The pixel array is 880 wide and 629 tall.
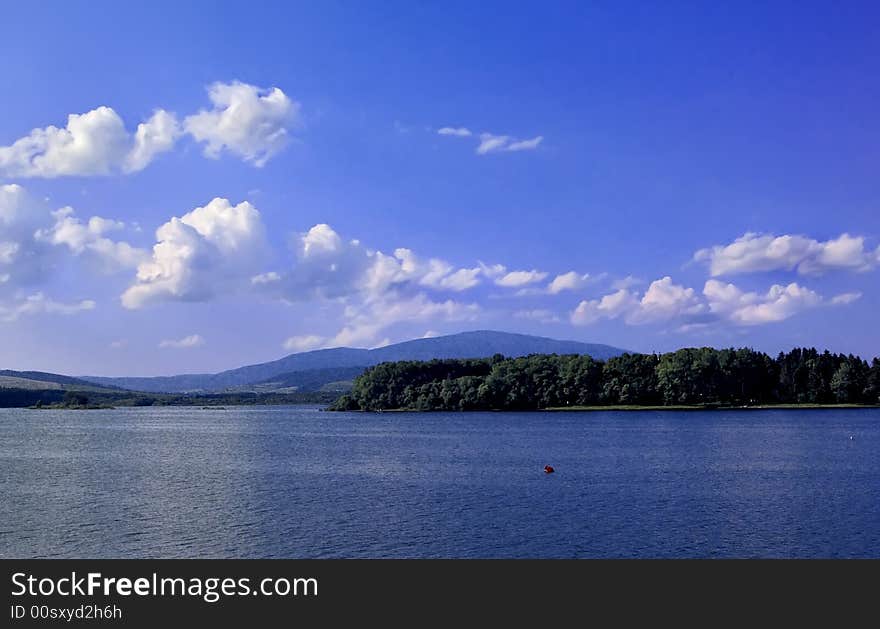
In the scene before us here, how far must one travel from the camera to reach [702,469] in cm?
7012

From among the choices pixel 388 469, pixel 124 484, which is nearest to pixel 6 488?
pixel 124 484

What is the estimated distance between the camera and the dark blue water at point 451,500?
3962 centimetres

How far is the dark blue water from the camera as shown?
130ft

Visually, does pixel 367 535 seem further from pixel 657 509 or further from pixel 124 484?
pixel 124 484

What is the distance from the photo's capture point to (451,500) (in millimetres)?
53469

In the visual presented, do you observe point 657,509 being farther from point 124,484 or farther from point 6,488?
point 6,488
